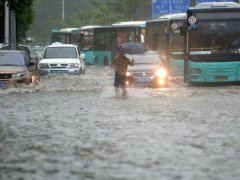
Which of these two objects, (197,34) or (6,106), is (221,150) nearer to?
(6,106)

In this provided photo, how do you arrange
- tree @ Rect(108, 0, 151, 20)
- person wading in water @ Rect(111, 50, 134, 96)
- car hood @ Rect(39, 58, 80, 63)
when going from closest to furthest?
person wading in water @ Rect(111, 50, 134, 96) < car hood @ Rect(39, 58, 80, 63) < tree @ Rect(108, 0, 151, 20)

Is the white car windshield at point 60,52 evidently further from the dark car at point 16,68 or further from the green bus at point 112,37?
the green bus at point 112,37

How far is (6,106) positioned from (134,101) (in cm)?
375

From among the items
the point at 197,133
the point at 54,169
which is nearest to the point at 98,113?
the point at 197,133

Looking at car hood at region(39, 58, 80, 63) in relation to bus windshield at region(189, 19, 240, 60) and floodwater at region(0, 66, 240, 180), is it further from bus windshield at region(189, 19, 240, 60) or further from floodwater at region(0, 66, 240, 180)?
floodwater at region(0, 66, 240, 180)

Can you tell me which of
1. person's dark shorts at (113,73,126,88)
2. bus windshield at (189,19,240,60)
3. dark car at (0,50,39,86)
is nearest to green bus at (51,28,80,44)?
bus windshield at (189,19,240,60)

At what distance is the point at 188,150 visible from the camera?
35.2 feet

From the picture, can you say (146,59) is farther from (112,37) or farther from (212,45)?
(112,37)

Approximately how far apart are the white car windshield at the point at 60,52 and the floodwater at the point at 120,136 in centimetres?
972

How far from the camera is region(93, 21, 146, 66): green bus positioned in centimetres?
4738

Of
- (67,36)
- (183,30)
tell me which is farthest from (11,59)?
(67,36)

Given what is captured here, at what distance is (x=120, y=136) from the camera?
12.5 m

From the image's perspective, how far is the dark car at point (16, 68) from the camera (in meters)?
23.3

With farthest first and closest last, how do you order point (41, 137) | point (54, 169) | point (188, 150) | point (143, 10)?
point (143, 10), point (41, 137), point (188, 150), point (54, 169)
